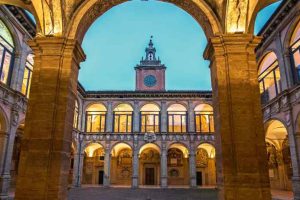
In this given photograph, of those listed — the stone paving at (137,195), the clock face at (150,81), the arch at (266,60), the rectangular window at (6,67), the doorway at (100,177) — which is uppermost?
the clock face at (150,81)

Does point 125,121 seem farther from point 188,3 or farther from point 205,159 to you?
point 188,3

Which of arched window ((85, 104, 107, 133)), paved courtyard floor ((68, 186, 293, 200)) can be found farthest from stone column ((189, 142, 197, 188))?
arched window ((85, 104, 107, 133))

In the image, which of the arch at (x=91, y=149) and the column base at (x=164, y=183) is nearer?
the column base at (x=164, y=183)

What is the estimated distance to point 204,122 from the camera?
1095 inches

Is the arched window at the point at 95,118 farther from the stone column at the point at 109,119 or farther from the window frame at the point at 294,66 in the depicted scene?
the window frame at the point at 294,66

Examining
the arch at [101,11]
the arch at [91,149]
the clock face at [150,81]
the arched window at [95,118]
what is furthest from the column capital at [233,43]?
the clock face at [150,81]

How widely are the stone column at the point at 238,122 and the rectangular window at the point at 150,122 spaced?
814 inches

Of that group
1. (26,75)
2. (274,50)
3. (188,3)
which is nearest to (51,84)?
(188,3)

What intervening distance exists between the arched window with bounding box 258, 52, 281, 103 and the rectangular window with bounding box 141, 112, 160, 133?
481 inches

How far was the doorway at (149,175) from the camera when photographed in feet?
95.3

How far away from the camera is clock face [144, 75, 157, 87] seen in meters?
33.9

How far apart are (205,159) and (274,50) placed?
17210 millimetres

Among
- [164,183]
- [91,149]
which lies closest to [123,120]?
[91,149]

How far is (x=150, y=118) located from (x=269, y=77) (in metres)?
13.8
